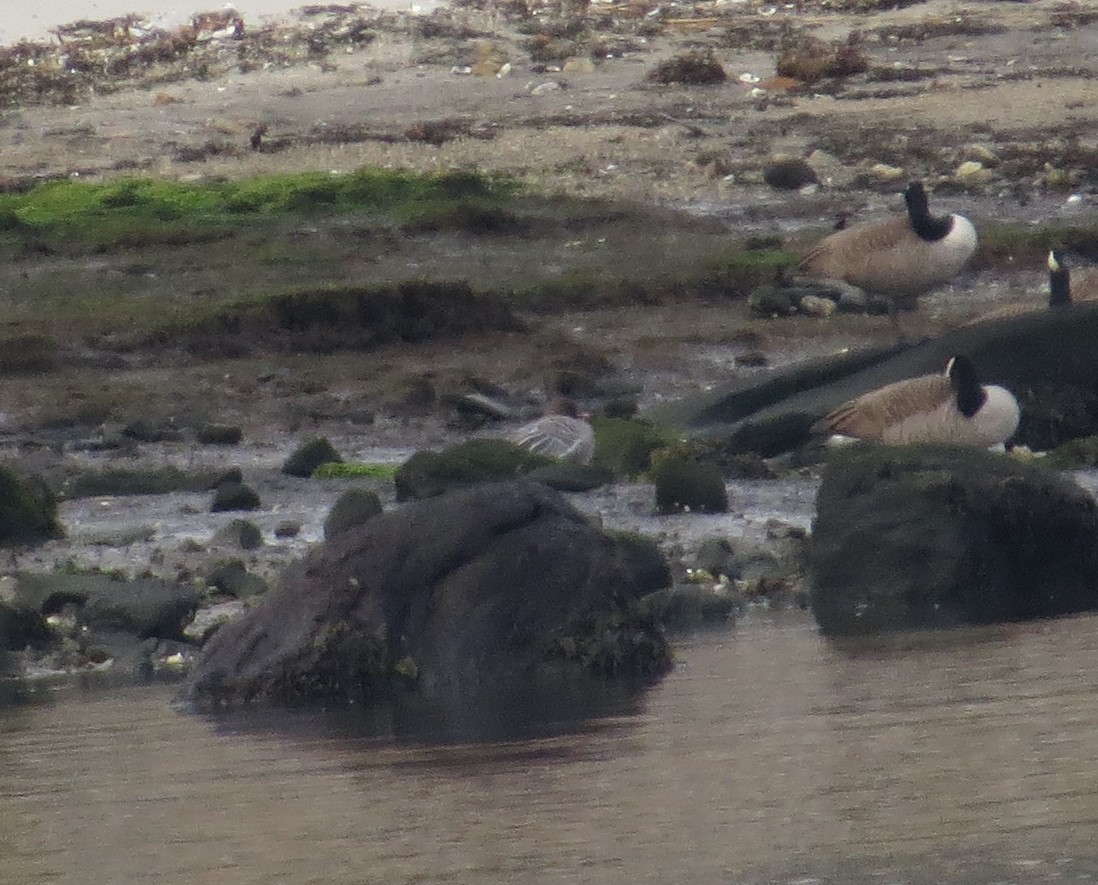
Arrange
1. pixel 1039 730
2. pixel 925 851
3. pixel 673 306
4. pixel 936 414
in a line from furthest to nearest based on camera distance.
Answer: pixel 673 306 < pixel 936 414 < pixel 1039 730 < pixel 925 851

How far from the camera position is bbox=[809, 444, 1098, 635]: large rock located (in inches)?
414

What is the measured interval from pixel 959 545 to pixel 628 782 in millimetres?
4127

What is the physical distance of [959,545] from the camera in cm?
1054

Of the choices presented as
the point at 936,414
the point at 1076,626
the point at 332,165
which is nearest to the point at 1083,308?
the point at 936,414

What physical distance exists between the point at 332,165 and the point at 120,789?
1894 cm

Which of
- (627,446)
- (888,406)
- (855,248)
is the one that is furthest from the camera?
(855,248)

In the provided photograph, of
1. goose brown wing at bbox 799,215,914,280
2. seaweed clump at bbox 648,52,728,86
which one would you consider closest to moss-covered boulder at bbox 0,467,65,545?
goose brown wing at bbox 799,215,914,280

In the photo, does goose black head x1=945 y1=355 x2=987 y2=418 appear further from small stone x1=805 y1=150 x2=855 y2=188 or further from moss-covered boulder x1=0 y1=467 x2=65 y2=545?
small stone x1=805 y1=150 x2=855 y2=188

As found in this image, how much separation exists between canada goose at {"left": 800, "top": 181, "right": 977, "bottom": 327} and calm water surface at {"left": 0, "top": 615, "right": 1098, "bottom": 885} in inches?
294

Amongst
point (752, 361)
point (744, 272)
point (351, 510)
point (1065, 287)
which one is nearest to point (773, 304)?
point (744, 272)

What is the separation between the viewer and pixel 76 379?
56.1ft

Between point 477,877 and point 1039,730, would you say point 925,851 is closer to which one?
point 477,877

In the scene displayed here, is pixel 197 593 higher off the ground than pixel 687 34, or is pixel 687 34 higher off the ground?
pixel 687 34

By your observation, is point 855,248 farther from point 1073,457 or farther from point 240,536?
point 240,536
